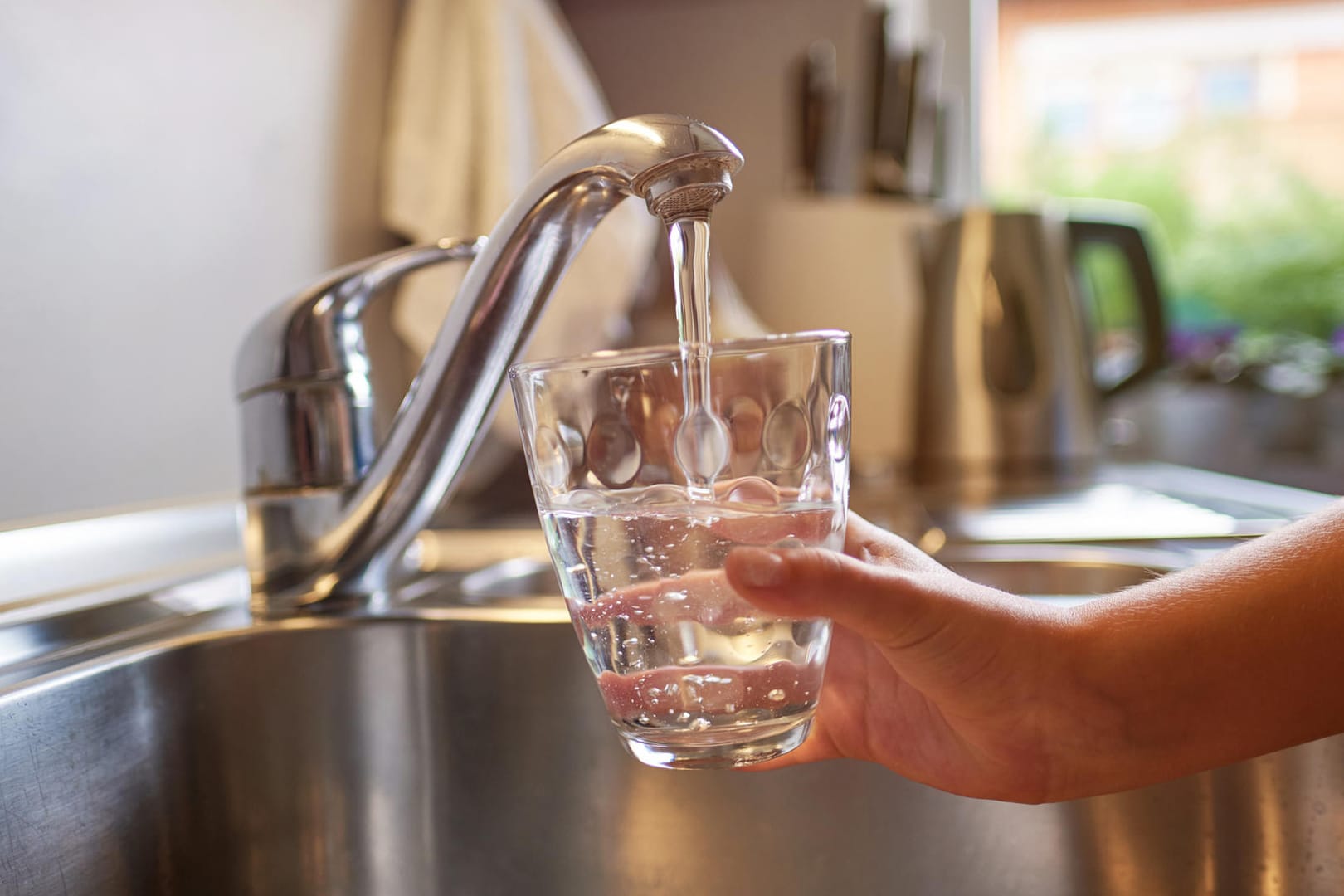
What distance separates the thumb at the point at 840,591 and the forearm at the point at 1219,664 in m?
0.07

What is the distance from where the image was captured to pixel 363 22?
2.84 ft

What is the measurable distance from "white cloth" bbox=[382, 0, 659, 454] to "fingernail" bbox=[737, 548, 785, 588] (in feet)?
1.86

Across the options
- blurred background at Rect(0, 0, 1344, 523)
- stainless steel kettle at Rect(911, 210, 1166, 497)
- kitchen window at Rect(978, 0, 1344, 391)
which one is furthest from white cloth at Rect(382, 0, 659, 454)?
kitchen window at Rect(978, 0, 1344, 391)

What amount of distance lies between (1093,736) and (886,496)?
2.01 feet

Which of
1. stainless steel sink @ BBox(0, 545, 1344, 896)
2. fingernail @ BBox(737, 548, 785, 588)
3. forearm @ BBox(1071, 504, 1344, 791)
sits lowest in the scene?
stainless steel sink @ BBox(0, 545, 1344, 896)

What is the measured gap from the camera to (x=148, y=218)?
0.62 meters

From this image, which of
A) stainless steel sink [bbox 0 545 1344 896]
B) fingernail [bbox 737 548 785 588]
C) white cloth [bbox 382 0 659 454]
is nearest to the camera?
fingernail [bbox 737 548 785 588]

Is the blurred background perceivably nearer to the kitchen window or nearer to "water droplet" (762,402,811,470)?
the kitchen window

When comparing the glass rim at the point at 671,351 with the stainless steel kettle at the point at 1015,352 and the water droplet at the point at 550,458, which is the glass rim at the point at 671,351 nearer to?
the water droplet at the point at 550,458

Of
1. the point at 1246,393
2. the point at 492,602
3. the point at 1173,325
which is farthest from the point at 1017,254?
the point at 1173,325

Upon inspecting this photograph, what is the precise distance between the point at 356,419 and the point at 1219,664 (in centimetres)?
35

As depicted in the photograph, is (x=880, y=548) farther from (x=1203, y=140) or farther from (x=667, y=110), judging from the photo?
(x=1203, y=140)

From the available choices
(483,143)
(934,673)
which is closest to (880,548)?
(934,673)

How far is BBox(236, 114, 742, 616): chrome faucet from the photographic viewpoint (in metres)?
0.44
